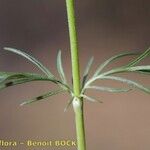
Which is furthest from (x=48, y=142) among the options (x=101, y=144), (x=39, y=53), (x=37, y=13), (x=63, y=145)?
(x=37, y=13)

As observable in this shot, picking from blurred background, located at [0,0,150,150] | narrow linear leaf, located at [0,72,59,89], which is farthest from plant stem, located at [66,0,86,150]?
blurred background, located at [0,0,150,150]

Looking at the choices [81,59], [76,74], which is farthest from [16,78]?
[81,59]

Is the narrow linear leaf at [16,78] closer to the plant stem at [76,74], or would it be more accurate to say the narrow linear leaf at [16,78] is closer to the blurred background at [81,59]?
the plant stem at [76,74]

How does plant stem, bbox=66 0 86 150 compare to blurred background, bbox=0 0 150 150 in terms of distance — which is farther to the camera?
blurred background, bbox=0 0 150 150

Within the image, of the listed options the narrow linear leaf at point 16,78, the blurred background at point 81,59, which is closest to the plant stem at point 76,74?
the narrow linear leaf at point 16,78

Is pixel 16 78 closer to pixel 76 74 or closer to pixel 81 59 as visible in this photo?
pixel 76 74

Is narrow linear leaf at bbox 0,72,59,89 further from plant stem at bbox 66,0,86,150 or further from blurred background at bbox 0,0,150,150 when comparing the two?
blurred background at bbox 0,0,150,150

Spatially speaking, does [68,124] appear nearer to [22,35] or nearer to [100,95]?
[100,95]

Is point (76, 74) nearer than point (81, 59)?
Yes
